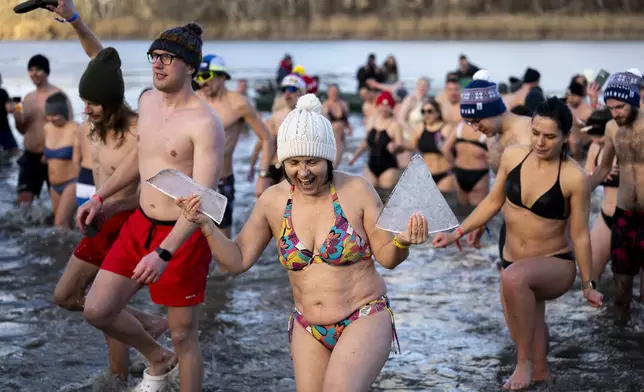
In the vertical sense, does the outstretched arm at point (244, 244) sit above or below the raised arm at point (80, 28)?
below

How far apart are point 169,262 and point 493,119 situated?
306 centimetres

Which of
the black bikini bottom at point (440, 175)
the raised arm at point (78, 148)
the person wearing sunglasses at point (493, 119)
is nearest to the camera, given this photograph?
the person wearing sunglasses at point (493, 119)

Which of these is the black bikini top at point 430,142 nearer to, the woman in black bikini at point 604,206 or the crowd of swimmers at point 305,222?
the crowd of swimmers at point 305,222

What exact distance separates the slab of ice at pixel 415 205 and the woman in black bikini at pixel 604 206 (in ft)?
15.3

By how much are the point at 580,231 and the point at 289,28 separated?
145m

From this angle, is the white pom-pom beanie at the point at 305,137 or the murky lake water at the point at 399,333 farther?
the murky lake water at the point at 399,333

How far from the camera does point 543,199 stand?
5812 mm

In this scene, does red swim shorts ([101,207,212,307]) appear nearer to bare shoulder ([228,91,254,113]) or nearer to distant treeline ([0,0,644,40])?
bare shoulder ([228,91,254,113])

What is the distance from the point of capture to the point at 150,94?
562 cm

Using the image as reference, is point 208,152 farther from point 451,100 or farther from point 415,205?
point 451,100

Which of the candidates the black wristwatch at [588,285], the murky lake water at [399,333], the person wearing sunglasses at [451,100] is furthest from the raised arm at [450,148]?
the black wristwatch at [588,285]

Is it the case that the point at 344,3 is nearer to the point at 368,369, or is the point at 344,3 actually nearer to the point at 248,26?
the point at 248,26

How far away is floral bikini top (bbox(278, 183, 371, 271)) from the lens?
170 inches

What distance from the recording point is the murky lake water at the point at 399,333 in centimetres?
659
